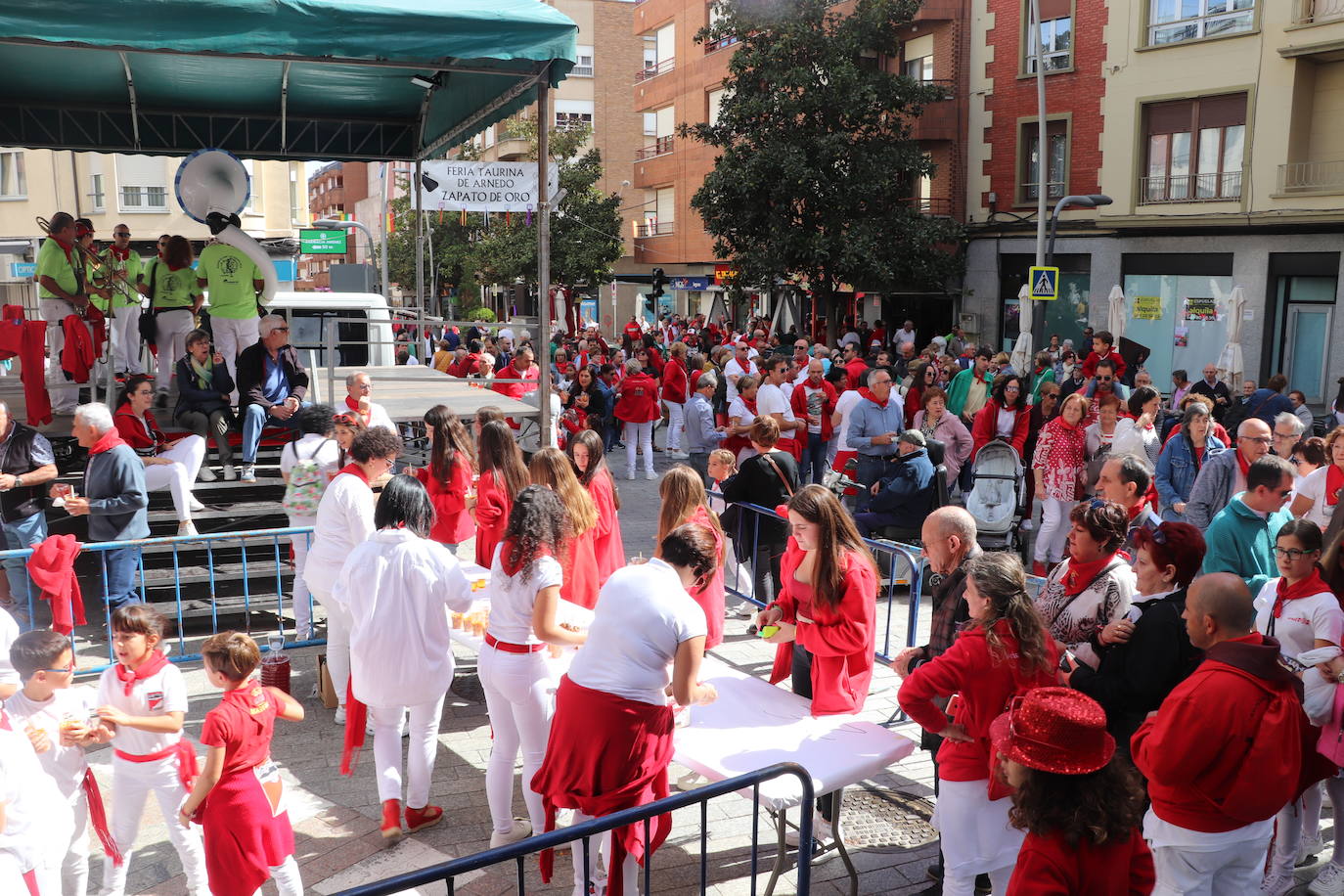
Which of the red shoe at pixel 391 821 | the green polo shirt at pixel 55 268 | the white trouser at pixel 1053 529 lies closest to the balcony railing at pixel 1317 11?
the white trouser at pixel 1053 529

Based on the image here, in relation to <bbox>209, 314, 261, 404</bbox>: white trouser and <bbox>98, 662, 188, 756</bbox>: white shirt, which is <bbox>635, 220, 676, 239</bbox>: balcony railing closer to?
<bbox>209, 314, 261, 404</bbox>: white trouser

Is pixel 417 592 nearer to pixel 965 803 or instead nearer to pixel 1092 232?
pixel 965 803

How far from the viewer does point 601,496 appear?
7.09 m

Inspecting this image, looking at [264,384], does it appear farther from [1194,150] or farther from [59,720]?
[1194,150]

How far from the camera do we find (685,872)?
16.4 feet

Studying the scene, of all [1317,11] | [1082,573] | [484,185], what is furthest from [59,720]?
[1317,11]

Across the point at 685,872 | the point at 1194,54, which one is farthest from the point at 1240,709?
the point at 1194,54

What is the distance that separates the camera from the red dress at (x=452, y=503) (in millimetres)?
7320

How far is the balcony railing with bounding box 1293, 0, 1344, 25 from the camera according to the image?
19.6 meters

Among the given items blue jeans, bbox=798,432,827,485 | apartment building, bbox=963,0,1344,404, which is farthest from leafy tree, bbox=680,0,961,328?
blue jeans, bbox=798,432,827,485

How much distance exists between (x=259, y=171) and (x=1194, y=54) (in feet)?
96.1

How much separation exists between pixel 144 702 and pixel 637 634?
2113mm

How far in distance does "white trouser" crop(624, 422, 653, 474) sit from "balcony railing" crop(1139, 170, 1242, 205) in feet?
45.6

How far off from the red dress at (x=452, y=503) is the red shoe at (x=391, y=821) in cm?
237
